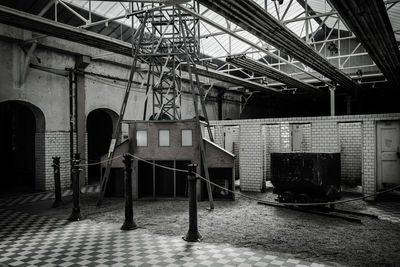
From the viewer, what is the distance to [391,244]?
5.57 metres

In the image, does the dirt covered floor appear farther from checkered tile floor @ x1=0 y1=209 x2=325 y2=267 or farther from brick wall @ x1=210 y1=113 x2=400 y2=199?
brick wall @ x1=210 y1=113 x2=400 y2=199

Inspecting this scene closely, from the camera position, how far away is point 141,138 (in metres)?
9.98

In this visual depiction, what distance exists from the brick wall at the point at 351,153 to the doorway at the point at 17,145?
12.9 meters

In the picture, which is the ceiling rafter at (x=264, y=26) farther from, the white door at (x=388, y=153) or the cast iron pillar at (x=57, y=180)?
the cast iron pillar at (x=57, y=180)

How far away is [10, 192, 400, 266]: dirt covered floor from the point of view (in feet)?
17.1

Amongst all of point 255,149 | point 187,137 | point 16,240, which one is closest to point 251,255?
point 16,240

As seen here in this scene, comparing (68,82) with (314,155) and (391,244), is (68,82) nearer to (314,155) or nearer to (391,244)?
(314,155)

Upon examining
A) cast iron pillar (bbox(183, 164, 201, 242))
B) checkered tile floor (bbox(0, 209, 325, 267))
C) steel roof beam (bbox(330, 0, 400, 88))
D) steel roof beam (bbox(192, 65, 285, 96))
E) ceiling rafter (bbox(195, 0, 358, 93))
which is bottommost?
checkered tile floor (bbox(0, 209, 325, 267))

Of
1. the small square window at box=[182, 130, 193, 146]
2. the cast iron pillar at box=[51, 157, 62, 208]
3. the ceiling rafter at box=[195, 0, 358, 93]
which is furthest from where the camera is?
the small square window at box=[182, 130, 193, 146]

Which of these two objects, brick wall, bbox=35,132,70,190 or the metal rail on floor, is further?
brick wall, bbox=35,132,70,190

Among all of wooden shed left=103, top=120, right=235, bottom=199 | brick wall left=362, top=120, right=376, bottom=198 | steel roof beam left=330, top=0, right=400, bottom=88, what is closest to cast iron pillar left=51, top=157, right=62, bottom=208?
wooden shed left=103, top=120, right=235, bottom=199

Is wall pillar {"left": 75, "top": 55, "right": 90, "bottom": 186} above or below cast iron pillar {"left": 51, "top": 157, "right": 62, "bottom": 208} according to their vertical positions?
above

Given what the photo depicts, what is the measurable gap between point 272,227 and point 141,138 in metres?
5.03

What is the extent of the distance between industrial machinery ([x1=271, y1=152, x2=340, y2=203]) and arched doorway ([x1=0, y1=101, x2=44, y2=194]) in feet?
33.1
